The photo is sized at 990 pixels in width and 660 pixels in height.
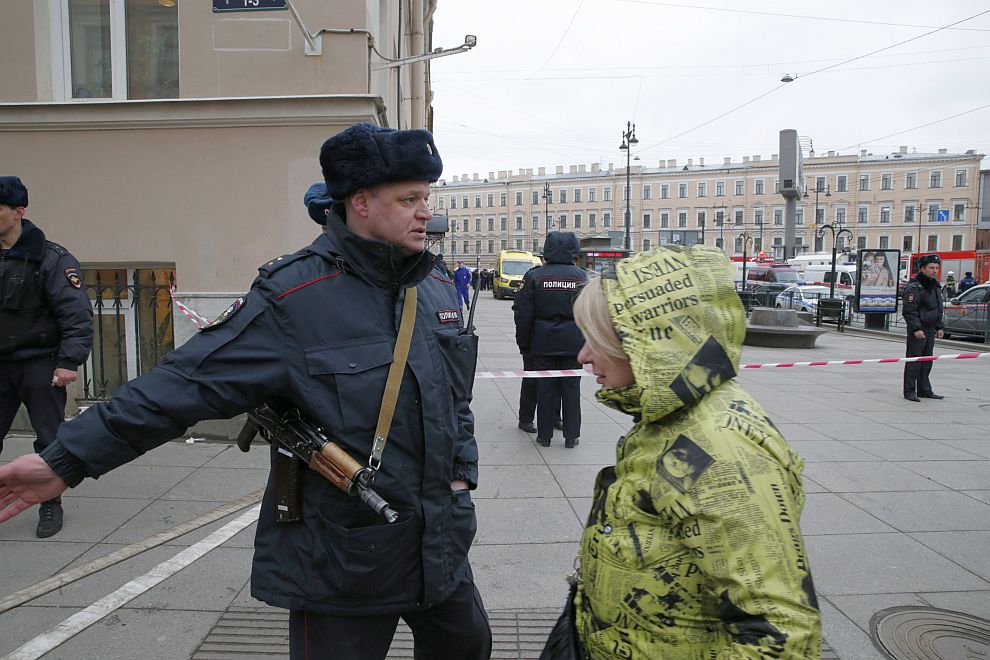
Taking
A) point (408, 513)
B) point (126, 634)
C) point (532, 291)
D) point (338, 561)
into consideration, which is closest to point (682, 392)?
point (408, 513)

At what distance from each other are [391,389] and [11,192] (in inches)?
143

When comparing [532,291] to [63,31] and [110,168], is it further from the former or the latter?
[63,31]

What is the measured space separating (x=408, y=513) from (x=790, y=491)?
1.00m

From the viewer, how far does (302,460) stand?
1880 mm

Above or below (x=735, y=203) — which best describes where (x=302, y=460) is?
below

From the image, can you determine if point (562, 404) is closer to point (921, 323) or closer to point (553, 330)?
point (553, 330)

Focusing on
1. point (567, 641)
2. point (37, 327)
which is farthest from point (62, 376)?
point (567, 641)

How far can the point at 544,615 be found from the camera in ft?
11.3

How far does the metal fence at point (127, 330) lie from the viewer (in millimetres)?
7031

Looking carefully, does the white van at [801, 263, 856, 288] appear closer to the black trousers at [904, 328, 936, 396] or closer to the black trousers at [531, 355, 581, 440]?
the black trousers at [904, 328, 936, 396]

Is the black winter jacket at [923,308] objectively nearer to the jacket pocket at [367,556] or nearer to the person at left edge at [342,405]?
the person at left edge at [342,405]

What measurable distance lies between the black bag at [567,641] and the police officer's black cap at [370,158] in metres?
1.25

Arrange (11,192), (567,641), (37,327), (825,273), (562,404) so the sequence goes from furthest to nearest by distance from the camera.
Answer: (825,273), (562,404), (37,327), (11,192), (567,641)

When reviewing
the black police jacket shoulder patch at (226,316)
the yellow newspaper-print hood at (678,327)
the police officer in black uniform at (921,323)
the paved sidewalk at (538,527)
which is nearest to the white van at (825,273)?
the police officer in black uniform at (921,323)
